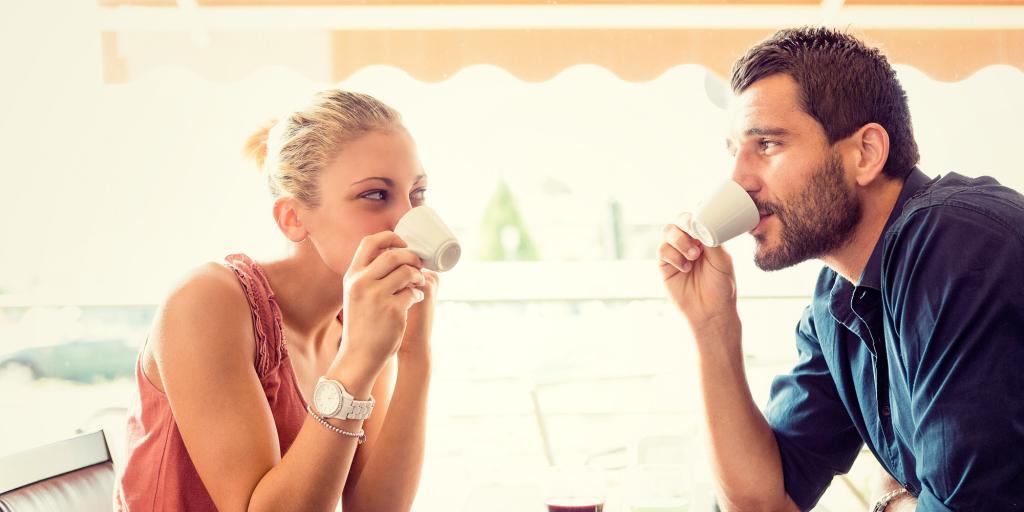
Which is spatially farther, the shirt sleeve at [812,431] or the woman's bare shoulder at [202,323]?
the shirt sleeve at [812,431]

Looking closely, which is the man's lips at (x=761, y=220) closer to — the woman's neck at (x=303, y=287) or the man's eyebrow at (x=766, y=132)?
the man's eyebrow at (x=766, y=132)

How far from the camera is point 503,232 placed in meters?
4.70

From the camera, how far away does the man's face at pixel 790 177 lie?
5.39ft

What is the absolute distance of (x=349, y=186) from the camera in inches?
64.8

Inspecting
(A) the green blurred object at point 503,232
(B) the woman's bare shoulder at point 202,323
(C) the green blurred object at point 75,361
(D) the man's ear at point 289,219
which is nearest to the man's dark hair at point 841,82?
(D) the man's ear at point 289,219

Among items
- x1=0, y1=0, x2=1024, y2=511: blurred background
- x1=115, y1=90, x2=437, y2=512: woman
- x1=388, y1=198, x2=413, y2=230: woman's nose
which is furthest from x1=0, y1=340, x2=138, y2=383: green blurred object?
x1=388, y1=198, x2=413, y2=230: woman's nose

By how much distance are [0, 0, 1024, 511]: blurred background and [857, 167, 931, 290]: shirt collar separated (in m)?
1.81

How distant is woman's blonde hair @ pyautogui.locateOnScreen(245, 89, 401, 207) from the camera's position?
168 centimetres

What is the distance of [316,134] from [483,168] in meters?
2.77

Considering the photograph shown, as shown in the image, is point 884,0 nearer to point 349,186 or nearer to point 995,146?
point 995,146

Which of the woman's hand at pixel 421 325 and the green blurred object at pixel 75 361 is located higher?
the woman's hand at pixel 421 325

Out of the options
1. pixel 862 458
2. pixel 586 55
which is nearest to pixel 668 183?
pixel 586 55

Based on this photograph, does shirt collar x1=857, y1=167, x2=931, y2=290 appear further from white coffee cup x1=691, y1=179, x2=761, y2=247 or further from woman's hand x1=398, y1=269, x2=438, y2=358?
woman's hand x1=398, y1=269, x2=438, y2=358

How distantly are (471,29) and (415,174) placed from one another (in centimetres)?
179
